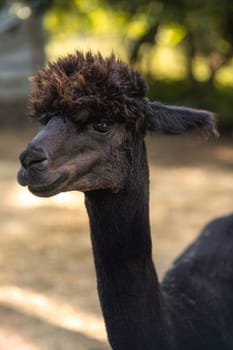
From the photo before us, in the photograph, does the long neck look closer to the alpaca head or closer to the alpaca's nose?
the alpaca head

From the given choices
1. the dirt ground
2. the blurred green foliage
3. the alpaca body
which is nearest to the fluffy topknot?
the alpaca body

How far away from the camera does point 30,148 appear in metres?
2.30

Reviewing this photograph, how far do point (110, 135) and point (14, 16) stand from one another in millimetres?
8032

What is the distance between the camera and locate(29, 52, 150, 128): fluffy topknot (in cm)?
234

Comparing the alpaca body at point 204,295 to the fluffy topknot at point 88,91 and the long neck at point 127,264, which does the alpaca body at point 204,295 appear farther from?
the fluffy topknot at point 88,91

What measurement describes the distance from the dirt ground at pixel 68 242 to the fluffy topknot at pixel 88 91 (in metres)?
1.87

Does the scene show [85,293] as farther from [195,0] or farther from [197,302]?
[195,0]

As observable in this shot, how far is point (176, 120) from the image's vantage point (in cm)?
252

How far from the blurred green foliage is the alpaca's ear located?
6.10 m

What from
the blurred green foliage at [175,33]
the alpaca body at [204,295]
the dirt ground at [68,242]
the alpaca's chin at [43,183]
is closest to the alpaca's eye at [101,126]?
the alpaca's chin at [43,183]

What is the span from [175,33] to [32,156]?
26.3 feet

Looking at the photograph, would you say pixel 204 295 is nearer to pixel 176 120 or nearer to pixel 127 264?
pixel 127 264

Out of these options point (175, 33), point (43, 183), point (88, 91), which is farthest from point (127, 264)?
point (175, 33)

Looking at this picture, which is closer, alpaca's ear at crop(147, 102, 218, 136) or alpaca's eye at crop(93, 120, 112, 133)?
alpaca's eye at crop(93, 120, 112, 133)
